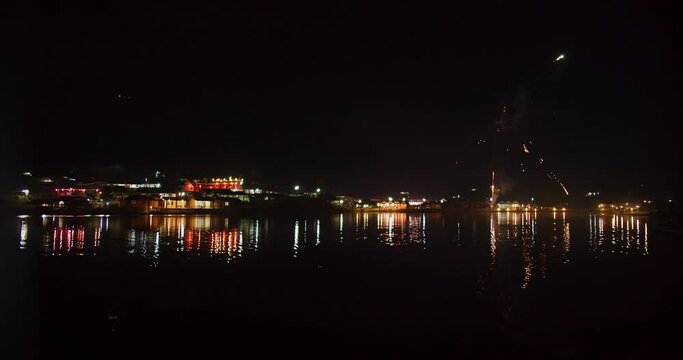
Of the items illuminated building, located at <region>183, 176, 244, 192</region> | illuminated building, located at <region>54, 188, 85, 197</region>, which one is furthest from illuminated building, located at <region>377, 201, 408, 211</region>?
illuminated building, located at <region>54, 188, 85, 197</region>

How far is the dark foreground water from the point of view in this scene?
675cm

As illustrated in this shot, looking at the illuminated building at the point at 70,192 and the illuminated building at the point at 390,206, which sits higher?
the illuminated building at the point at 70,192

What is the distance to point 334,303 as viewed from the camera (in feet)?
30.7

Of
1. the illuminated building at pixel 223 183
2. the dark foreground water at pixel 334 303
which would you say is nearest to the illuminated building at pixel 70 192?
the illuminated building at pixel 223 183

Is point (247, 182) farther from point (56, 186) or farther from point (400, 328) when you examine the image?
point (400, 328)

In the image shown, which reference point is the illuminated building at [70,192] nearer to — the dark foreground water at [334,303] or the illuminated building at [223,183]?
the illuminated building at [223,183]

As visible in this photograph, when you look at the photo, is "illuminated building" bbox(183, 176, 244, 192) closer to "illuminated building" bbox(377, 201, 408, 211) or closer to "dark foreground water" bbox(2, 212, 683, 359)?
"illuminated building" bbox(377, 201, 408, 211)

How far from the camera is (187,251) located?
16312 mm

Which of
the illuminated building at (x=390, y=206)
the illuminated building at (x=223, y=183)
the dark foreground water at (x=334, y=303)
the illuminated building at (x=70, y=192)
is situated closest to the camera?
the dark foreground water at (x=334, y=303)

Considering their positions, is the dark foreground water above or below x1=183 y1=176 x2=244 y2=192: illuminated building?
below

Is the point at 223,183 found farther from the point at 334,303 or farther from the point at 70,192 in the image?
the point at 334,303

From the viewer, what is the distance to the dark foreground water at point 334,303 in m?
6.75

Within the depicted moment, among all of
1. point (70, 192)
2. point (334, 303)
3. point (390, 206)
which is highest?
point (70, 192)

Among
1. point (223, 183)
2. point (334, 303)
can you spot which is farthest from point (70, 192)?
point (334, 303)
